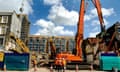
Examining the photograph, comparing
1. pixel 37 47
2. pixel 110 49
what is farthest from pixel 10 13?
pixel 37 47

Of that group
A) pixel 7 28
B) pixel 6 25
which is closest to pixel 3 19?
pixel 6 25

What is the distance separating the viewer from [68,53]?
3788 cm

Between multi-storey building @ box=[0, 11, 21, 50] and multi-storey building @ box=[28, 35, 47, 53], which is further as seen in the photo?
multi-storey building @ box=[28, 35, 47, 53]

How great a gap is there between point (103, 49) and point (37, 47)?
63.1 meters

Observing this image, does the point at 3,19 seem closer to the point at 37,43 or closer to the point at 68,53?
the point at 68,53

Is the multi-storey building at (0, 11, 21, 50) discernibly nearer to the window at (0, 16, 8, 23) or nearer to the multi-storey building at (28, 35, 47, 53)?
the window at (0, 16, 8, 23)

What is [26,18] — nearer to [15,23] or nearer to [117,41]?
[15,23]

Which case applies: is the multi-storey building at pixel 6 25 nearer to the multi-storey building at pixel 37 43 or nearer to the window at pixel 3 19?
→ the window at pixel 3 19

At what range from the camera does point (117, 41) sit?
141 ft

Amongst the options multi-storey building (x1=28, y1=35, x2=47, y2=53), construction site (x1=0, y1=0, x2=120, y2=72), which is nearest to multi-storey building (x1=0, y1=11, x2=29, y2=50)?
construction site (x1=0, y1=0, x2=120, y2=72)

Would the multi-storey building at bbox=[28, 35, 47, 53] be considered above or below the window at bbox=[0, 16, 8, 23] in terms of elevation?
below

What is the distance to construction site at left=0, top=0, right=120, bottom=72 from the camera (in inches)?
1228

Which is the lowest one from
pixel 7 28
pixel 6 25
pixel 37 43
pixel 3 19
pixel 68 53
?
pixel 68 53

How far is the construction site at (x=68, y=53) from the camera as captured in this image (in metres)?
31.2
